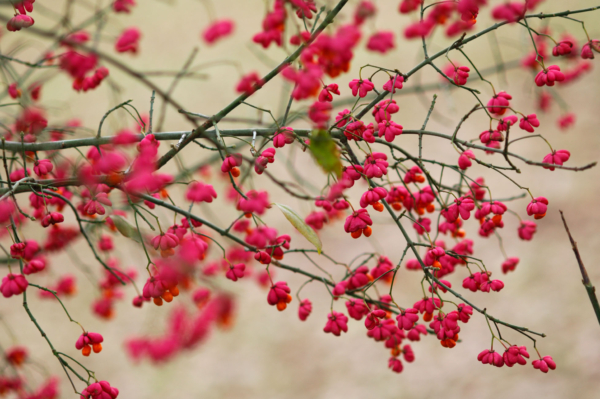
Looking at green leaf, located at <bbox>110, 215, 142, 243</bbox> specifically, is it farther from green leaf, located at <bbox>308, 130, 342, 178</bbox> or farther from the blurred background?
the blurred background

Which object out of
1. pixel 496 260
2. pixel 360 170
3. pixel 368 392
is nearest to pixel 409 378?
pixel 368 392

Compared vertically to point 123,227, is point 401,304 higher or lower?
higher

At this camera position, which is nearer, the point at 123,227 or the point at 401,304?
the point at 123,227

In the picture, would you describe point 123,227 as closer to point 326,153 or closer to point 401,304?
point 326,153

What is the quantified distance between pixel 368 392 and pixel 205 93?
3881 mm

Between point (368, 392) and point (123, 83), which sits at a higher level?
point (123, 83)

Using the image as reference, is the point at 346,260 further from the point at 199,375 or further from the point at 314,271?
the point at 199,375

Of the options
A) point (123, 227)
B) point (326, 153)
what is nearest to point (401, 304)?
point (123, 227)

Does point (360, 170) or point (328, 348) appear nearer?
point (360, 170)

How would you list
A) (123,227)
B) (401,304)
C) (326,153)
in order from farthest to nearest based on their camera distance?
(401,304) → (123,227) → (326,153)

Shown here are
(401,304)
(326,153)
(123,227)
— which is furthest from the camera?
(401,304)

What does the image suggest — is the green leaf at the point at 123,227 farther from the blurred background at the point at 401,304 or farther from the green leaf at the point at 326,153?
the blurred background at the point at 401,304

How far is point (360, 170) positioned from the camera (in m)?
0.95

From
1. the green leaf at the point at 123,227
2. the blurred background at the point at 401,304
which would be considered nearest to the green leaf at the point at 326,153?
the green leaf at the point at 123,227
